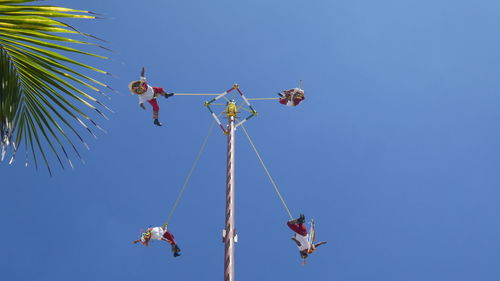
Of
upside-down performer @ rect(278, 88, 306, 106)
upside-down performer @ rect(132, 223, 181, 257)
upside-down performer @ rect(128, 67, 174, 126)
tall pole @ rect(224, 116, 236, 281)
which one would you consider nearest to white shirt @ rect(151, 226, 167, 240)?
upside-down performer @ rect(132, 223, 181, 257)

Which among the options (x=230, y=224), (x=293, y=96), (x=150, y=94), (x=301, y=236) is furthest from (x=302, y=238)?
(x=150, y=94)

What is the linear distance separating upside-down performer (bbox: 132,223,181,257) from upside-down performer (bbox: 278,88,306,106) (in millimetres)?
4165

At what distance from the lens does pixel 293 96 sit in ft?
32.7

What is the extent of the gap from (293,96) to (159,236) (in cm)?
446

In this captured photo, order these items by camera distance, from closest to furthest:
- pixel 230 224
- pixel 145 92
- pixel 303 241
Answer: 1. pixel 230 224
2. pixel 303 241
3. pixel 145 92

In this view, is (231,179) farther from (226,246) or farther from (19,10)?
(19,10)

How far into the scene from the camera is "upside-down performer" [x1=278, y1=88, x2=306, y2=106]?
32.6 ft

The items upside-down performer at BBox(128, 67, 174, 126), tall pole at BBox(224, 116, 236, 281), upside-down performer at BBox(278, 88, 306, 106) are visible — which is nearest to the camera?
tall pole at BBox(224, 116, 236, 281)

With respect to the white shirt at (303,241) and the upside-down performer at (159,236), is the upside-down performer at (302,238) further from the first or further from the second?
the upside-down performer at (159,236)

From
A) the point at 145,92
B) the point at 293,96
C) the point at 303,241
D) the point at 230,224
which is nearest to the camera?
the point at 230,224

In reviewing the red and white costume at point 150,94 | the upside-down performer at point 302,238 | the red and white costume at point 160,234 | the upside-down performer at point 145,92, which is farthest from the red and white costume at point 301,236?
the red and white costume at point 150,94

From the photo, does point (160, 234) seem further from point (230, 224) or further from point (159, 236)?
point (230, 224)

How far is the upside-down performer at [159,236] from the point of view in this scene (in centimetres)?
764

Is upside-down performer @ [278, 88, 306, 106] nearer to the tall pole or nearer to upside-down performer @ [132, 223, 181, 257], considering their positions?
the tall pole
